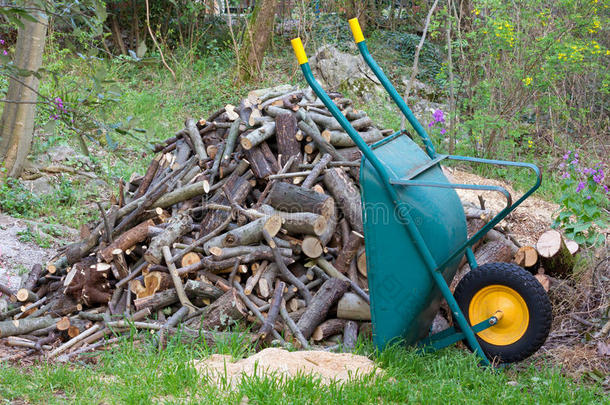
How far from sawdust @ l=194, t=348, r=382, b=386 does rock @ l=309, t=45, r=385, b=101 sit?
7.85 m

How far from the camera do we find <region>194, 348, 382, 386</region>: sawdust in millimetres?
3059

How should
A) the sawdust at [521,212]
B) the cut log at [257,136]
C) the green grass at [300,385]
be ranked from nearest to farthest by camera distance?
1. the green grass at [300,385]
2. the cut log at [257,136]
3. the sawdust at [521,212]

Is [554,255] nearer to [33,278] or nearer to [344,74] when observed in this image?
[33,278]

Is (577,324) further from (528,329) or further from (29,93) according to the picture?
(29,93)

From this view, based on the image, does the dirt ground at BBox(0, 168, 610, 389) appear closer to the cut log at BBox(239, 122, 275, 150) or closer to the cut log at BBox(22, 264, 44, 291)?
the cut log at BBox(22, 264, 44, 291)

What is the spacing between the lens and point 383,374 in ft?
10.4

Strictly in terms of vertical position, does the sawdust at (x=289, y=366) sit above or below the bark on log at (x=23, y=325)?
above

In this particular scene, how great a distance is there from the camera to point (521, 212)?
5648 mm

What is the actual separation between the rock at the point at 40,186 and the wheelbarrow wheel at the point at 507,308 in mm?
5898

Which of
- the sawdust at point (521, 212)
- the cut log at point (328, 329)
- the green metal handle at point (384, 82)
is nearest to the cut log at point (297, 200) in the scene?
the cut log at point (328, 329)

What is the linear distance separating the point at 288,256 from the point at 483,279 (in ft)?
5.09

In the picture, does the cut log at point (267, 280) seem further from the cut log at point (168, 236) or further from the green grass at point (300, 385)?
the cut log at point (168, 236)

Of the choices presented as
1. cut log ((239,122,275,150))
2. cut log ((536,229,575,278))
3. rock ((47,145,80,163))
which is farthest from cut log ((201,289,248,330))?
rock ((47,145,80,163))

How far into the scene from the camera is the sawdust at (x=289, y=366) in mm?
3059
